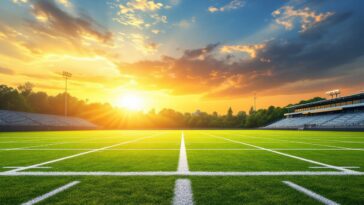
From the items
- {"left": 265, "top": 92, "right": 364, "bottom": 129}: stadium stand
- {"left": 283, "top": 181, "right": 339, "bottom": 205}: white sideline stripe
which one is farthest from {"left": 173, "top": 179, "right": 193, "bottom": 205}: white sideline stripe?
{"left": 265, "top": 92, "right": 364, "bottom": 129}: stadium stand

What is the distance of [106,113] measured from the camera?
96688 millimetres

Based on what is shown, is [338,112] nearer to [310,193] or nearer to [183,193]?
[310,193]

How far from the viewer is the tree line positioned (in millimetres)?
64875

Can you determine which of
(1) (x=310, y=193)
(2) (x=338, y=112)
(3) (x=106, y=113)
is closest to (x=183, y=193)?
(1) (x=310, y=193)

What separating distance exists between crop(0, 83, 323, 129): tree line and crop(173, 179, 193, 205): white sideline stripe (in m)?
75.1

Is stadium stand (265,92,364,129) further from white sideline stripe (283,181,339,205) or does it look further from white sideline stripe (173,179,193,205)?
white sideline stripe (173,179,193,205)

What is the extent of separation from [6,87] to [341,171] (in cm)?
8214

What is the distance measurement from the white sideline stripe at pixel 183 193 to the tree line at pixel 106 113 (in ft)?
247

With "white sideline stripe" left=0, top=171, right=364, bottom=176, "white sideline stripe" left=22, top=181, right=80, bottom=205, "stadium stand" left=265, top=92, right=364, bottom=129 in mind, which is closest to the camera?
"white sideline stripe" left=22, top=181, right=80, bottom=205

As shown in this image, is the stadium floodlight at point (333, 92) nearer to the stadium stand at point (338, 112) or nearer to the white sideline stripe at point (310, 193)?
the stadium stand at point (338, 112)

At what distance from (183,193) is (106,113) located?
9970cm

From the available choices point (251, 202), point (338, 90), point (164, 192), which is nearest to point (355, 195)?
point (251, 202)

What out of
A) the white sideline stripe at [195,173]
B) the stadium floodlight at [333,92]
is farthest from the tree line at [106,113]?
the white sideline stripe at [195,173]

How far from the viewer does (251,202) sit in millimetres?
2604
